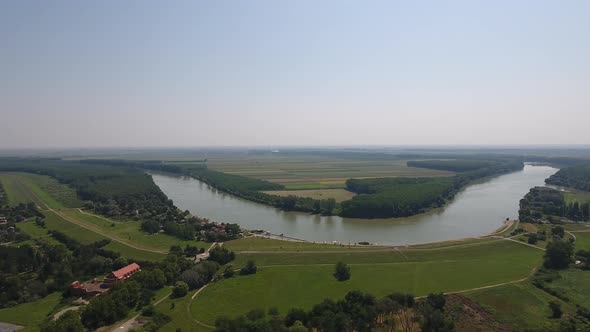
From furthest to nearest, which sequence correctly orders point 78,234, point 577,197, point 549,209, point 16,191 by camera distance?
point 16,191
point 577,197
point 549,209
point 78,234

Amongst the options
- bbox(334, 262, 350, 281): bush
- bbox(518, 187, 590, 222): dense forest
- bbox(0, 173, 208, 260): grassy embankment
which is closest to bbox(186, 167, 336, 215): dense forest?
bbox(0, 173, 208, 260): grassy embankment

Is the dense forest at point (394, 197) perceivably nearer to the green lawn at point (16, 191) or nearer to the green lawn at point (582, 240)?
the green lawn at point (582, 240)

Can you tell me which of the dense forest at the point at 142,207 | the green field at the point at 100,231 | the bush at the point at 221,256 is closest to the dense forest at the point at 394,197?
the dense forest at the point at 142,207

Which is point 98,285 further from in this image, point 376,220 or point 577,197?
point 577,197

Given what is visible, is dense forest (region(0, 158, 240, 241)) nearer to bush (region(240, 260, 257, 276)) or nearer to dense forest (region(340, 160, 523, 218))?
bush (region(240, 260, 257, 276))

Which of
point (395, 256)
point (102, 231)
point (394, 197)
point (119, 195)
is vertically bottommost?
point (395, 256)

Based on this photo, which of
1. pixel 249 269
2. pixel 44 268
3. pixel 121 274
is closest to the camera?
pixel 121 274

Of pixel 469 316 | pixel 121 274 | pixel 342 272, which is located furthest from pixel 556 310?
pixel 121 274

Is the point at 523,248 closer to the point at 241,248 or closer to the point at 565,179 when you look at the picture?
the point at 241,248
